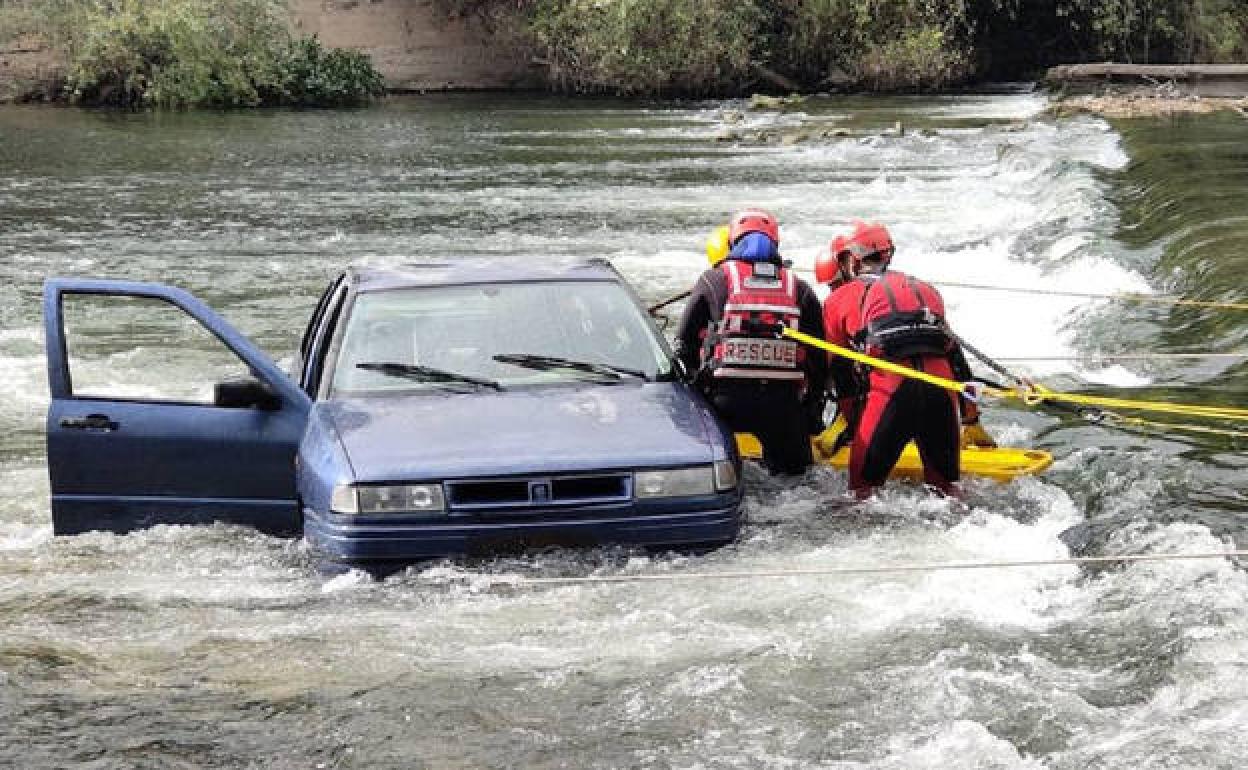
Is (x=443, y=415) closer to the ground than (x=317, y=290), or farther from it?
farther from it

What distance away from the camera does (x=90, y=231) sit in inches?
936

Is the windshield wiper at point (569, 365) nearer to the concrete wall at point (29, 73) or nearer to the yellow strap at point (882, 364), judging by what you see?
the yellow strap at point (882, 364)

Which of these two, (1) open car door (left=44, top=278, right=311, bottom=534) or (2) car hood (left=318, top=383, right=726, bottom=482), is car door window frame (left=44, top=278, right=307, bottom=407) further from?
(2) car hood (left=318, top=383, right=726, bottom=482)

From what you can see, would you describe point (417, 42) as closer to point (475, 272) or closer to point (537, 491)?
point (475, 272)

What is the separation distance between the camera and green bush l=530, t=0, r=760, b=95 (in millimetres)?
46531

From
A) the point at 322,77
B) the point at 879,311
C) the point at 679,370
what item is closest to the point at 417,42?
the point at 322,77

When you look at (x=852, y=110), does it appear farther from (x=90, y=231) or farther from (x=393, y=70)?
(x=90, y=231)

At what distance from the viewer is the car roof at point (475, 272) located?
928 cm

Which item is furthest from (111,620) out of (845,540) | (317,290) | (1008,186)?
(1008,186)

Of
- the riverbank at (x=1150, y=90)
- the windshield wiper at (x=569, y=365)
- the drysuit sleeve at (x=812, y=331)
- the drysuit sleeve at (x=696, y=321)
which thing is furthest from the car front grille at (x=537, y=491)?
the riverbank at (x=1150, y=90)

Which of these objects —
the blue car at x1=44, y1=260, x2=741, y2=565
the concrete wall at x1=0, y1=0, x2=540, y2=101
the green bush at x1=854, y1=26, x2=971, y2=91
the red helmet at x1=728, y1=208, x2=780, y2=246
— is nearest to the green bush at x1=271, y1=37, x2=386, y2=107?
the concrete wall at x1=0, y1=0, x2=540, y2=101

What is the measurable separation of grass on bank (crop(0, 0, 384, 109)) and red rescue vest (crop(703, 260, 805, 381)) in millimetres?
36632

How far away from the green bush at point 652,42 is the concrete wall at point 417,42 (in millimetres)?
3898

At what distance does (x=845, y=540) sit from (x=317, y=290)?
1145 cm
